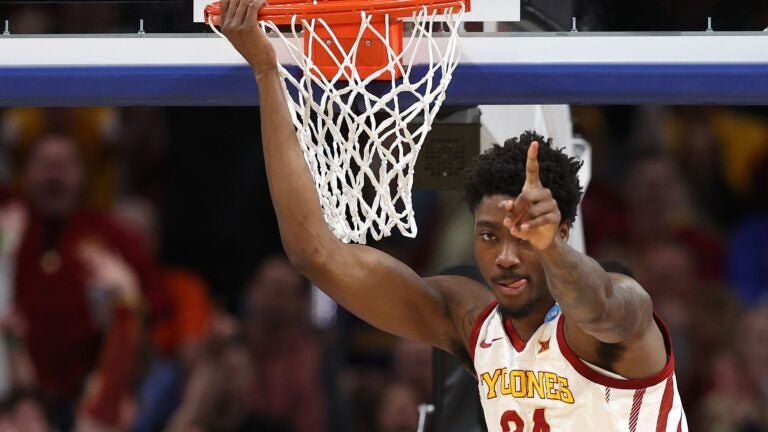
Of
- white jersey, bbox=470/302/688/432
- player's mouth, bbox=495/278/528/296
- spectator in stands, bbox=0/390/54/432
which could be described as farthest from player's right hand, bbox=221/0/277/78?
spectator in stands, bbox=0/390/54/432

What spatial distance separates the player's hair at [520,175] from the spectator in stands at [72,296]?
3399mm

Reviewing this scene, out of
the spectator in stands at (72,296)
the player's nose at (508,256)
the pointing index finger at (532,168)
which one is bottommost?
the spectator in stands at (72,296)

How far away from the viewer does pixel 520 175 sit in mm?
3236

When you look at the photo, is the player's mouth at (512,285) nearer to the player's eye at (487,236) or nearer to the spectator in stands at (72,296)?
the player's eye at (487,236)

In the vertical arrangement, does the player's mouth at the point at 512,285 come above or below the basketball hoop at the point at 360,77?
below

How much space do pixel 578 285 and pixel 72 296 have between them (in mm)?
3995

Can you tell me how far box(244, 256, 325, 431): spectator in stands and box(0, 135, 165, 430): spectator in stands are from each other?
566 mm

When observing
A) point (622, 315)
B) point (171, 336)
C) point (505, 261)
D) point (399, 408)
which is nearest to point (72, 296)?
point (171, 336)

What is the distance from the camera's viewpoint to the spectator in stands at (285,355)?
6395 mm

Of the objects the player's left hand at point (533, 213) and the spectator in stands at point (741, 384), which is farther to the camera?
the spectator in stands at point (741, 384)

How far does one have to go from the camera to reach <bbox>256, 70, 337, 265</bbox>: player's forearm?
335 cm

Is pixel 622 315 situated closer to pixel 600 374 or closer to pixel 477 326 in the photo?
pixel 600 374

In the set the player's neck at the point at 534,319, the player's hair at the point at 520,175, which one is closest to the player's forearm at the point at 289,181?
the player's hair at the point at 520,175

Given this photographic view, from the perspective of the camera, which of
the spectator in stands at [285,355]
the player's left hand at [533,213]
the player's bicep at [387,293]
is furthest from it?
the spectator in stands at [285,355]
